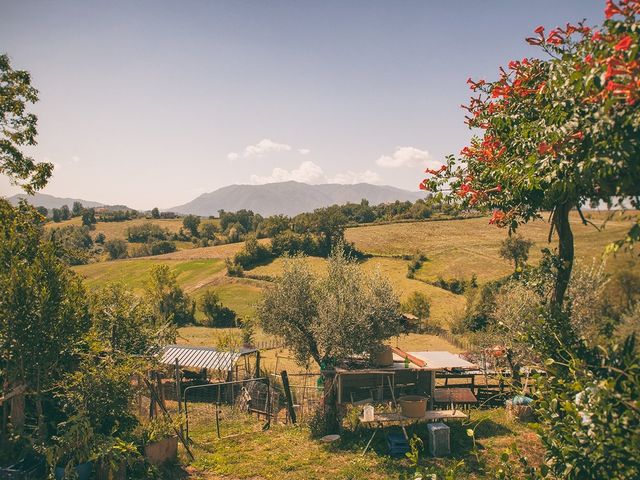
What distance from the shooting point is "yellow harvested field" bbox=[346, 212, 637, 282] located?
7000 cm

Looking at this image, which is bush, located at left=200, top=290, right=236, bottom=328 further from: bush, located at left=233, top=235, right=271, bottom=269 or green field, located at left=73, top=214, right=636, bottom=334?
bush, located at left=233, top=235, right=271, bottom=269

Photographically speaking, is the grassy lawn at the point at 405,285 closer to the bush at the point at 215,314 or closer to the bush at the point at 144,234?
the bush at the point at 215,314

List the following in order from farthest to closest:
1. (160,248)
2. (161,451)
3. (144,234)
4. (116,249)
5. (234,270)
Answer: (144,234) < (116,249) < (160,248) < (234,270) < (161,451)

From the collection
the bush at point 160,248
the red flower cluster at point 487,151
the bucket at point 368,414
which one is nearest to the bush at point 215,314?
the bucket at point 368,414

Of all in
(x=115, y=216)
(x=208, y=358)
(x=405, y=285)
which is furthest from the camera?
(x=115, y=216)

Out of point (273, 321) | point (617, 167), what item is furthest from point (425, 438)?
point (617, 167)

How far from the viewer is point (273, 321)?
22703mm

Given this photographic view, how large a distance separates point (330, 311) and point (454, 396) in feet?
25.2

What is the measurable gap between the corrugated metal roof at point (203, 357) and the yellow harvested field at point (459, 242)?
160 ft

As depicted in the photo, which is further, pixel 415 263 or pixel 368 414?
pixel 415 263

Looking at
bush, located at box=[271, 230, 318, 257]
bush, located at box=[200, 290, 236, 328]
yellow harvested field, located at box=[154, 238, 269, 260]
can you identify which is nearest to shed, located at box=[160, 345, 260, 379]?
bush, located at box=[200, 290, 236, 328]

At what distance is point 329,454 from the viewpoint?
611 inches

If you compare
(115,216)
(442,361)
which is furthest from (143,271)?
(115,216)

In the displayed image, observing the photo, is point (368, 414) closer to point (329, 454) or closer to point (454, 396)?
point (329, 454)
